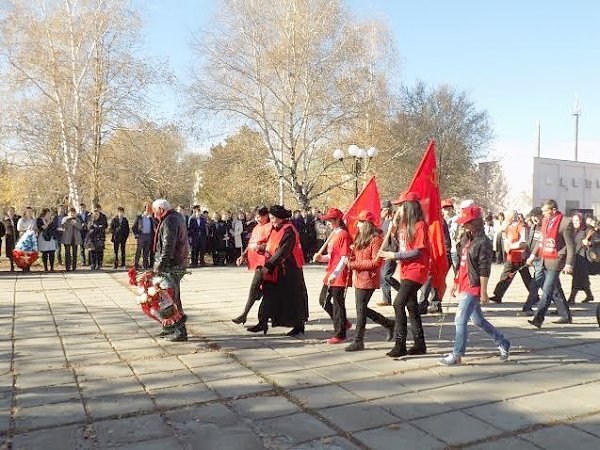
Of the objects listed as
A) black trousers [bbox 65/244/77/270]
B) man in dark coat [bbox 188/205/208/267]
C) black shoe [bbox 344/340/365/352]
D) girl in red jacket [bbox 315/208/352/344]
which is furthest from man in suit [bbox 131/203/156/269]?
black shoe [bbox 344/340/365/352]

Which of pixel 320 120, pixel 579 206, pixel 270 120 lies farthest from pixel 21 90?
pixel 579 206

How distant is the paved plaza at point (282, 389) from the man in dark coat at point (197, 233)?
914cm

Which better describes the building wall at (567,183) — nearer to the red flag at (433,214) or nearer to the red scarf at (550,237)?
the red scarf at (550,237)

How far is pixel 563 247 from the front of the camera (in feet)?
25.9

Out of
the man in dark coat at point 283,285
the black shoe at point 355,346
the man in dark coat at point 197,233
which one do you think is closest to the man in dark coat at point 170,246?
the man in dark coat at point 283,285

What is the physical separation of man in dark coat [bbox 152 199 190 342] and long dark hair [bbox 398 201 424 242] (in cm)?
279

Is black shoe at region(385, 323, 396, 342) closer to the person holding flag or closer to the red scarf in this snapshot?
the person holding flag

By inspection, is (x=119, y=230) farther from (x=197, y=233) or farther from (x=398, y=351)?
(x=398, y=351)

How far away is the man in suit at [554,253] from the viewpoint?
7.67 m

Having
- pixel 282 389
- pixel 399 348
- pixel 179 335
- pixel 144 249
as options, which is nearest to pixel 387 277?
pixel 399 348

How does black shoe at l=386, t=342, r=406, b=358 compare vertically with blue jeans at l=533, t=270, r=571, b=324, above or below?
below

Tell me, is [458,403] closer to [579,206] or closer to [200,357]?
[200,357]

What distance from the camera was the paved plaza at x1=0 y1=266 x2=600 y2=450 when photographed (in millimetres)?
3869

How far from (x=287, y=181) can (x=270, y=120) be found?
3000mm
